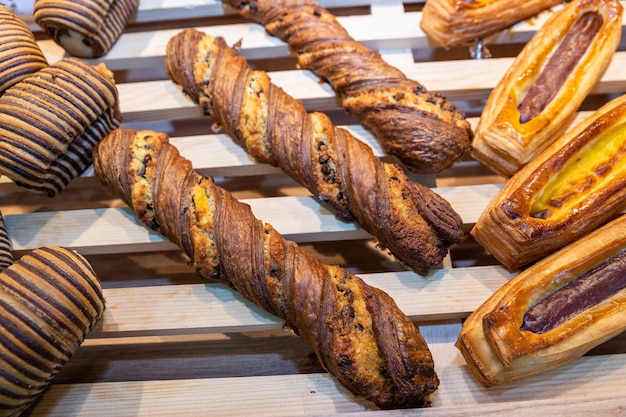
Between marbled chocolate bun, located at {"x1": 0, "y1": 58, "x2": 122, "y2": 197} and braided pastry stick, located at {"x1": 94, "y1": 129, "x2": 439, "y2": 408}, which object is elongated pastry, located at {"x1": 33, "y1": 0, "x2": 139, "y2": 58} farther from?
braided pastry stick, located at {"x1": 94, "y1": 129, "x2": 439, "y2": 408}

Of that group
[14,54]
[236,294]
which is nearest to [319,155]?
[236,294]

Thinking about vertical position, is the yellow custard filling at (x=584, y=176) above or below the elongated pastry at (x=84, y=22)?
below

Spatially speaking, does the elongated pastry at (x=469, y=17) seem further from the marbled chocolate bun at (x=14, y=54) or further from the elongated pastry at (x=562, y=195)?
the marbled chocolate bun at (x=14, y=54)

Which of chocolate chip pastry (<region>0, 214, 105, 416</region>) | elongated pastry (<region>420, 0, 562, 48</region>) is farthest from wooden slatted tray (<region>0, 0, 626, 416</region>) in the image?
chocolate chip pastry (<region>0, 214, 105, 416</region>)

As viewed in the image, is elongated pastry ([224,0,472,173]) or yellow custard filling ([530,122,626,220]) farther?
elongated pastry ([224,0,472,173])

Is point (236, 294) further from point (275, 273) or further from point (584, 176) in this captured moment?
point (584, 176)

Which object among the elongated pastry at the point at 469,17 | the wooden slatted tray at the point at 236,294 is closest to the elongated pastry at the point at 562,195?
the wooden slatted tray at the point at 236,294

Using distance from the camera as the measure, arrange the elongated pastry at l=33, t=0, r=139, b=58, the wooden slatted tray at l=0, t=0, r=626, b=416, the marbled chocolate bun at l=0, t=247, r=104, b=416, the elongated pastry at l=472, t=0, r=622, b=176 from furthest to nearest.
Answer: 1. the elongated pastry at l=33, t=0, r=139, b=58
2. the elongated pastry at l=472, t=0, r=622, b=176
3. the wooden slatted tray at l=0, t=0, r=626, b=416
4. the marbled chocolate bun at l=0, t=247, r=104, b=416
